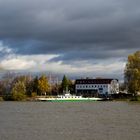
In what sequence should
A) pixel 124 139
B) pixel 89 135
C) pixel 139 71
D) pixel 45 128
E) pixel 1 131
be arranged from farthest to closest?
pixel 139 71, pixel 45 128, pixel 1 131, pixel 89 135, pixel 124 139

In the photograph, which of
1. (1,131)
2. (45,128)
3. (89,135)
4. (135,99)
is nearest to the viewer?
(89,135)

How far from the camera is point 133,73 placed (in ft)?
462

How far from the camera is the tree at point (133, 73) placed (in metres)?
141

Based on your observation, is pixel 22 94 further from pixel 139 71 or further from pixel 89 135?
pixel 89 135

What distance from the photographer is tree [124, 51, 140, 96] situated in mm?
140875

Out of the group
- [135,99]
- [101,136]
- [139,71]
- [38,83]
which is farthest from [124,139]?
[38,83]

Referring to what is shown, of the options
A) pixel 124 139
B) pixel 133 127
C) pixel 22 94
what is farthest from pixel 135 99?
pixel 124 139

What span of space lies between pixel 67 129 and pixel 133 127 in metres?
7.68

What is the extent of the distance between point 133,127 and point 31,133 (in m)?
12.3

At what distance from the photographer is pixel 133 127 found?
4703 cm

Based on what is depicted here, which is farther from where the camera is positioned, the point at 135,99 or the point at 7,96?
the point at 7,96

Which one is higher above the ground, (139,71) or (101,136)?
(139,71)

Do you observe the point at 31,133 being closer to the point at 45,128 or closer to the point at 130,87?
the point at 45,128

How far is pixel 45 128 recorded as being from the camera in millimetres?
45125
